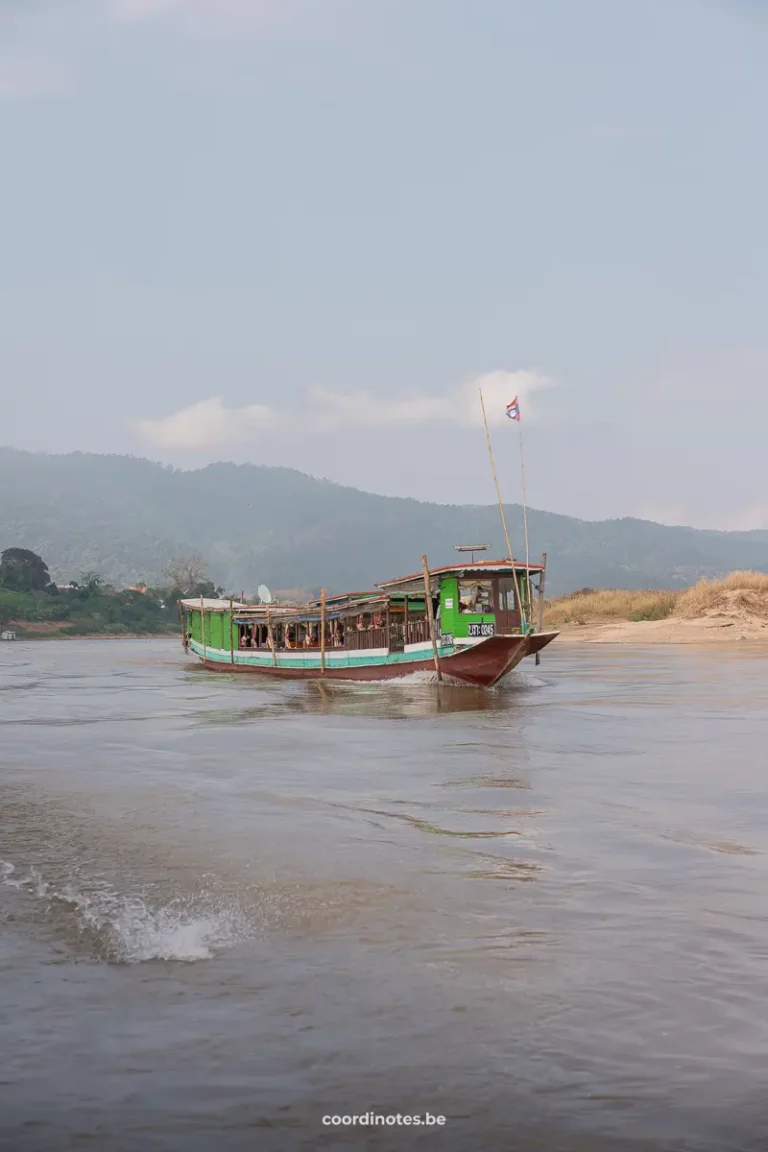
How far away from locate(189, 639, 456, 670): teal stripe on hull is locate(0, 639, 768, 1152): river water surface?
17379 mm

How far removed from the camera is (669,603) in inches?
2717

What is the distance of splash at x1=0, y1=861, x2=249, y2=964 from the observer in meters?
7.07

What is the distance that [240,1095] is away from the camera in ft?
16.1

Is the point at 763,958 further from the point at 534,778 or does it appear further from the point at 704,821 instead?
the point at 534,778

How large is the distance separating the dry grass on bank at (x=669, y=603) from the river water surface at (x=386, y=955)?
46600 mm

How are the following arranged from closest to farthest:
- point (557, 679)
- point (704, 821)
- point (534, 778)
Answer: point (704, 821) < point (534, 778) < point (557, 679)

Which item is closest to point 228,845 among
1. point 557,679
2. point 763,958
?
point 763,958

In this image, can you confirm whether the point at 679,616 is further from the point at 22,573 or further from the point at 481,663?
the point at 22,573

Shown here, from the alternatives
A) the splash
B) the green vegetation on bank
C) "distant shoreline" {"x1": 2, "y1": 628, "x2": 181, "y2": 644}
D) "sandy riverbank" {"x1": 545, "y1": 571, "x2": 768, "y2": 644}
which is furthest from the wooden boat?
the green vegetation on bank

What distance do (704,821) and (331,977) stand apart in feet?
20.5

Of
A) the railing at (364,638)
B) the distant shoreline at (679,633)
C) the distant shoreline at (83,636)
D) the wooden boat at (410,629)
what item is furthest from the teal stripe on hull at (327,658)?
the distant shoreline at (83,636)

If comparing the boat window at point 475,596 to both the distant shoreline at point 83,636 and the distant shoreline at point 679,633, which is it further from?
the distant shoreline at point 83,636

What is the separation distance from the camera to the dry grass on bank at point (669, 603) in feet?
199

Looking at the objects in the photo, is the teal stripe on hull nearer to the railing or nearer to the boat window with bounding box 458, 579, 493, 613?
the railing
